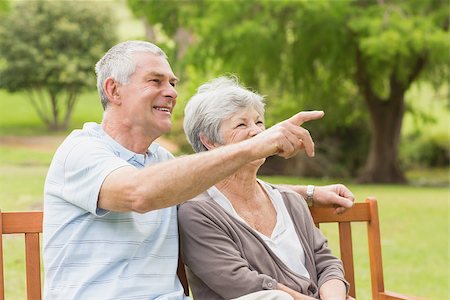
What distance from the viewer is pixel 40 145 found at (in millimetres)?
26188

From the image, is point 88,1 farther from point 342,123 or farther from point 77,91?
point 342,123

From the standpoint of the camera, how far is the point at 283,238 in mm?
3424

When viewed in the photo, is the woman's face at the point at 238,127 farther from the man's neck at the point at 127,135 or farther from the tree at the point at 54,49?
the tree at the point at 54,49

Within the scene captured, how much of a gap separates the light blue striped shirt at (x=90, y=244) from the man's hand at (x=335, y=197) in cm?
93

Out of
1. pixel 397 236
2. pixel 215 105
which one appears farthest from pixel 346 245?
pixel 397 236

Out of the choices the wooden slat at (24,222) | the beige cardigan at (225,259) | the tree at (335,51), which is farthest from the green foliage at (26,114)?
the beige cardigan at (225,259)

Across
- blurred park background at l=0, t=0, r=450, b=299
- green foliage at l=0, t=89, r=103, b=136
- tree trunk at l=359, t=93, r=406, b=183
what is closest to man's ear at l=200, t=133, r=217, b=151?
blurred park background at l=0, t=0, r=450, b=299

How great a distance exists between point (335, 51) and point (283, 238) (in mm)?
16567

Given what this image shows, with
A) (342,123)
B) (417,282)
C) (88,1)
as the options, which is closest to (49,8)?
(88,1)

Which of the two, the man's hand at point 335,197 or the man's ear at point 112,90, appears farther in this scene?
the man's hand at point 335,197

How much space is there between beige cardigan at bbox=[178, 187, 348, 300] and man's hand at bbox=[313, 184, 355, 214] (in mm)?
335

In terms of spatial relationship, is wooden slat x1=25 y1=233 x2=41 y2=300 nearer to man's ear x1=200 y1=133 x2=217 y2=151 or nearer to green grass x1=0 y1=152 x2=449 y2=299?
man's ear x1=200 y1=133 x2=217 y2=151

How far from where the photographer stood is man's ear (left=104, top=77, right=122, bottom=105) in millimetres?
3156

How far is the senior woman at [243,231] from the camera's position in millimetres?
3178
